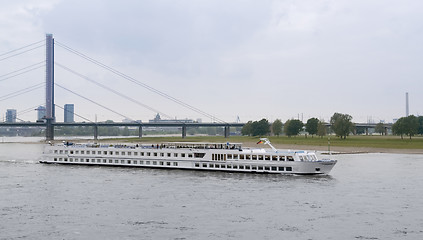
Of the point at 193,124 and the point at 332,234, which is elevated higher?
the point at 193,124

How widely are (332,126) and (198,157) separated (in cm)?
7898

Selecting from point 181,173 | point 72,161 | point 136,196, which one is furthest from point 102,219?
point 72,161

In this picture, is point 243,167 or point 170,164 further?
point 170,164

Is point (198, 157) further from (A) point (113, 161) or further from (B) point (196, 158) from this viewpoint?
(A) point (113, 161)

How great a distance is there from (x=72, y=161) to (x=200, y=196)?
33347 millimetres

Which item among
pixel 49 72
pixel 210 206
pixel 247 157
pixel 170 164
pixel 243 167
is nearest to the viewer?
pixel 210 206

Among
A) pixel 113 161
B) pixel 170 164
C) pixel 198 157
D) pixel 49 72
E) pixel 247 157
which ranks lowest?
pixel 170 164

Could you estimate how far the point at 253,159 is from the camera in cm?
5672

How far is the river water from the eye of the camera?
2986 centimetres

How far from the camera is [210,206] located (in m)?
36.9

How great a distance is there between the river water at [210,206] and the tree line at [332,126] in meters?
68.0

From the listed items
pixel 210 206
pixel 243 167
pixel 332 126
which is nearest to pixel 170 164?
pixel 243 167

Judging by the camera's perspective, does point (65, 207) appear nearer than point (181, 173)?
Yes

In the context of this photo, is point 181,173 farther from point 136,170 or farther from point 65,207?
point 65,207
